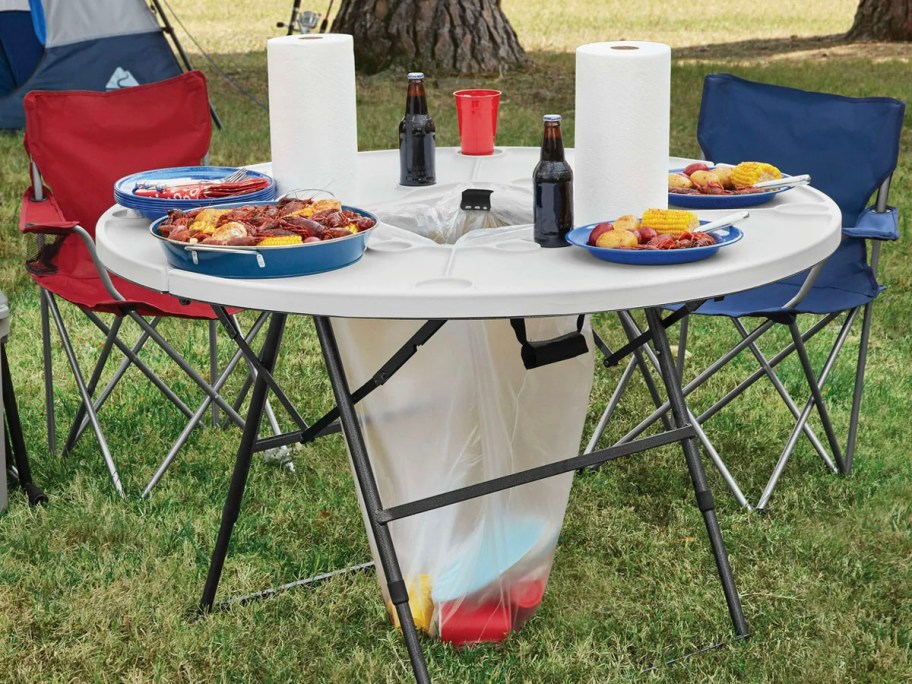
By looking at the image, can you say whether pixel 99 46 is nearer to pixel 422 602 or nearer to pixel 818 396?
pixel 818 396

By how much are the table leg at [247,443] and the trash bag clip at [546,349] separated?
509mm

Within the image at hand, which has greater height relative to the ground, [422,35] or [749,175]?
[749,175]

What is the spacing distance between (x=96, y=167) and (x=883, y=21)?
32.1 ft

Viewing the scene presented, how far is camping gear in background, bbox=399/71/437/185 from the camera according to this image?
8.30 feet

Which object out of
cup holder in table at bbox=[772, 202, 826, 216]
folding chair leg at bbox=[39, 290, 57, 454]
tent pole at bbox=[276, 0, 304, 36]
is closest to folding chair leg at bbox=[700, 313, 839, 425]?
cup holder in table at bbox=[772, 202, 826, 216]

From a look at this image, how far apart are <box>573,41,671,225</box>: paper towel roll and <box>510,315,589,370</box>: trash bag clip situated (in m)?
0.23

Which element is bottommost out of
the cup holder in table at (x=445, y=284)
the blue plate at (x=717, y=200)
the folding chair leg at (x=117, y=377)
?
the folding chair leg at (x=117, y=377)

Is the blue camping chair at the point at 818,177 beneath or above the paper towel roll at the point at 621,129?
beneath

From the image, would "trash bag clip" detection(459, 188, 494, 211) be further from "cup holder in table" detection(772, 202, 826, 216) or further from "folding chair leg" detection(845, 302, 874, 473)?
"folding chair leg" detection(845, 302, 874, 473)

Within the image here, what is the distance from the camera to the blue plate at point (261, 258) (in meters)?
1.84

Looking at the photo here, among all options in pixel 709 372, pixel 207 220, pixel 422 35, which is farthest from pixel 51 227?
pixel 422 35

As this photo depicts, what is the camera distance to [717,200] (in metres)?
2.32

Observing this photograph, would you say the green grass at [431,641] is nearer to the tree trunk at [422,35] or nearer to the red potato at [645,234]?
the red potato at [645,234]

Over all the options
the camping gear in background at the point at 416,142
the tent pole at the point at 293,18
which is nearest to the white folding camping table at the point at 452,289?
the camping gear in background at the point at 416,142
